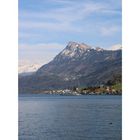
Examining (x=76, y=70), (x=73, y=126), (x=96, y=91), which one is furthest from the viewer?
(x=73, y=126)

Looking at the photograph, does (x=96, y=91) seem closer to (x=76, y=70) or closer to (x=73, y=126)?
(x=76, y=70)

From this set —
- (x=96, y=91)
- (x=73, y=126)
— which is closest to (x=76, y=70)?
(x=96, y=91)

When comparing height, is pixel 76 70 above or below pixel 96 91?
above

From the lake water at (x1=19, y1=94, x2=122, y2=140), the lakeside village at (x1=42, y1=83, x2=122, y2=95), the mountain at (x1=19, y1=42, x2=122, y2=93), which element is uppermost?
the mountain at (x1=19, y1=42, x2=122, y2=93)

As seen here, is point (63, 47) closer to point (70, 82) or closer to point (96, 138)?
point (70, 82)

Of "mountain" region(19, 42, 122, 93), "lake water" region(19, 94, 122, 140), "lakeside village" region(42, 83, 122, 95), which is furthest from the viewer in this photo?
"lake water" region(19, 94, 122, 140)

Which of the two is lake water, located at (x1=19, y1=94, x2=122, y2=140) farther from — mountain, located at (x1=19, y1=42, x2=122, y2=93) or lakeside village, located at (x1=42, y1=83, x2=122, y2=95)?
mountain, located at (x1=19, y1=42, x2=122, y2=93)

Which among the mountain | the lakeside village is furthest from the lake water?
the mountain
